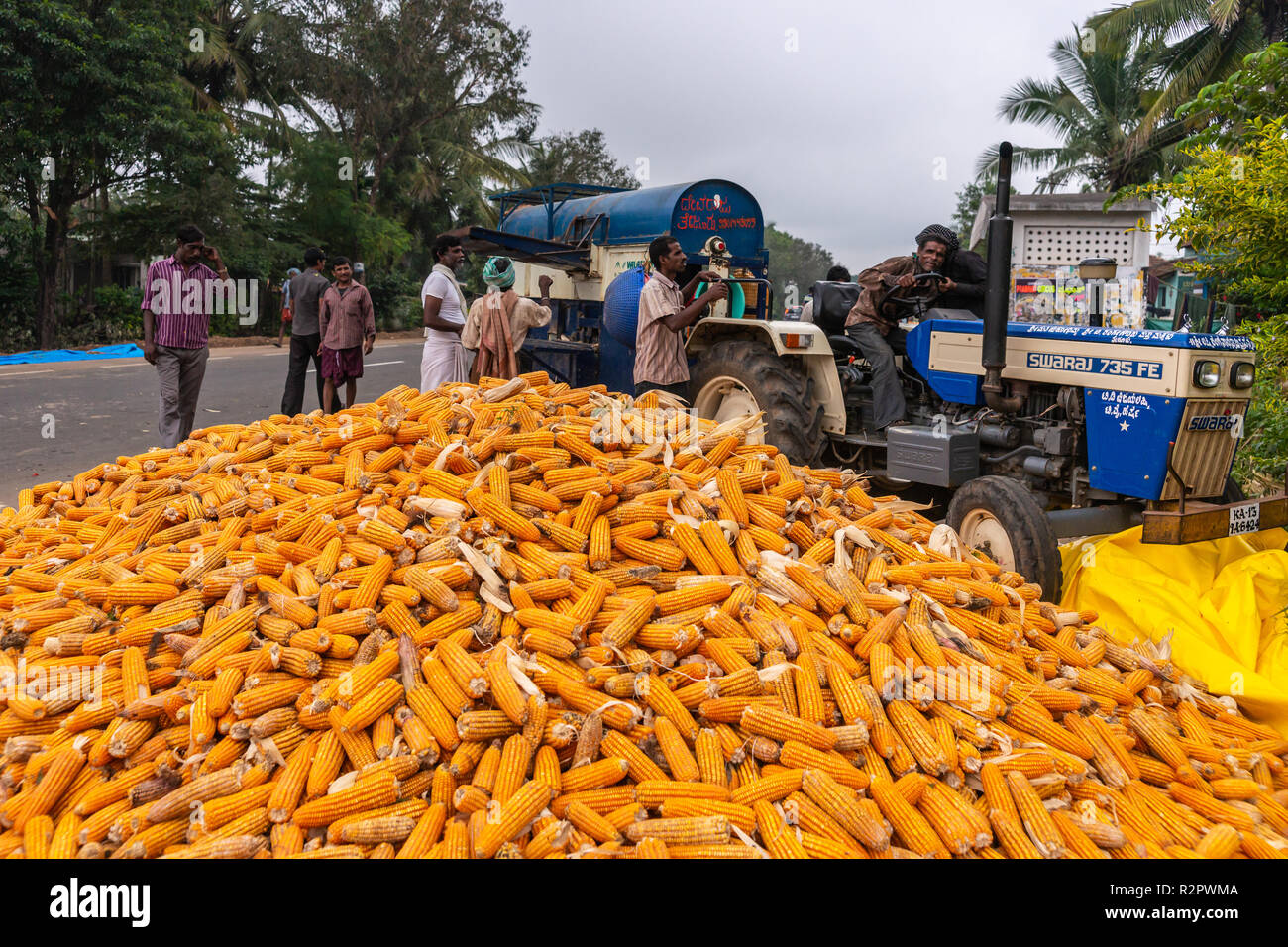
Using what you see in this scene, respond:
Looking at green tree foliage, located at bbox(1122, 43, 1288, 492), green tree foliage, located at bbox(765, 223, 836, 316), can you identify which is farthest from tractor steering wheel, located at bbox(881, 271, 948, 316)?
green tree foliage, located at bbox(765, 223, 836, 316)

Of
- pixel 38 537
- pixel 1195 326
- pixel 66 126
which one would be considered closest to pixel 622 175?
pixel 66 126

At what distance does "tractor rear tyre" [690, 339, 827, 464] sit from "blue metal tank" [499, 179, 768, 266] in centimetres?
392

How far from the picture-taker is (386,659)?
3.29 meters

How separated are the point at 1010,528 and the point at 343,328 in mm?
6379

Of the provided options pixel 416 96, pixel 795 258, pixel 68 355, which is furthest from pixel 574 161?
pixel 795 258

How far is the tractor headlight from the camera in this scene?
476cm

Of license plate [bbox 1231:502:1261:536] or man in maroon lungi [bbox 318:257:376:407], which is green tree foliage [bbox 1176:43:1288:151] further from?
man in maroon lungi [bbox 318:257:376:407]

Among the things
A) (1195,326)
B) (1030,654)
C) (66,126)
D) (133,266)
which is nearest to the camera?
(1030,654)

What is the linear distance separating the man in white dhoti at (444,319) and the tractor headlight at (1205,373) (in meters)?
5.19

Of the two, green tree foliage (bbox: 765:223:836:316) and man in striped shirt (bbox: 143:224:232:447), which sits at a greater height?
green tree foliage (bbox: 765:223:836:316)

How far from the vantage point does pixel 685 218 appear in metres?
10.8

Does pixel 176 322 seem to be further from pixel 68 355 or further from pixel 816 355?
pixel 68 355

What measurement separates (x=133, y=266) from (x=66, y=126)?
7.38 m

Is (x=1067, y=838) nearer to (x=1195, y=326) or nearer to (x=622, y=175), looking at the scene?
(x=1195, y=326)
